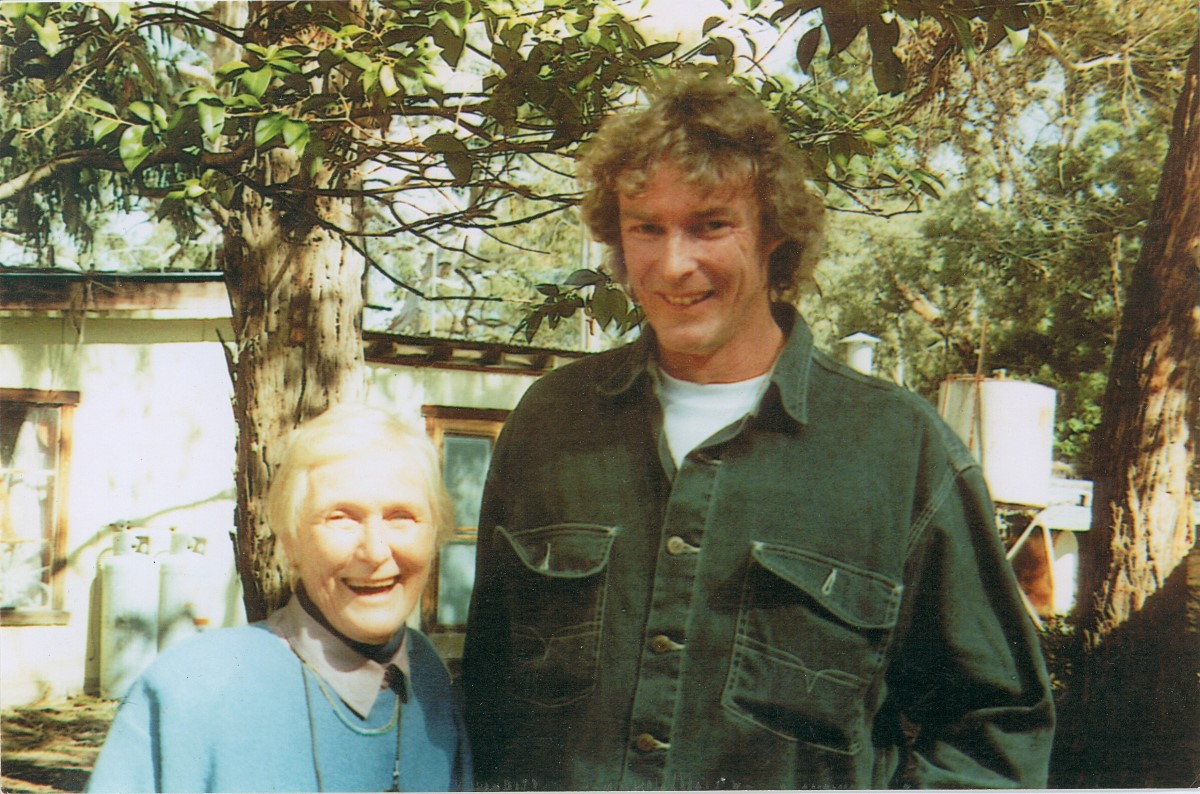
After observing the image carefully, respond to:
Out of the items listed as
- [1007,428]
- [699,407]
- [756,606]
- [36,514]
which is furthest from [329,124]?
[1007,428]

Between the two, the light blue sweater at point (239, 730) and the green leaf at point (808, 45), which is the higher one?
the green leaf at point (808, 45)

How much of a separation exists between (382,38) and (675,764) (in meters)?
1.44

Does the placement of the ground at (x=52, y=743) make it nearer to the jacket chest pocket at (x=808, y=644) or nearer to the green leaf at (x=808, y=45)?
the jacket chest pocket at (x=808, y=644)

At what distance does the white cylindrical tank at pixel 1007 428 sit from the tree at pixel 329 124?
482mm

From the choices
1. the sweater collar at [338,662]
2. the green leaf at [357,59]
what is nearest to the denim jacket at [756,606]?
the sweater collar at [338,662]

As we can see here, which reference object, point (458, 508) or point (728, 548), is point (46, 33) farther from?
point (728, 548)

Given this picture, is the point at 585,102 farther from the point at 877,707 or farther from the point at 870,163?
the point at 877,707

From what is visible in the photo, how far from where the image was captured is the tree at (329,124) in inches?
76.6

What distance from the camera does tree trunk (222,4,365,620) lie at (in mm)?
2199

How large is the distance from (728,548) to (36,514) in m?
1.46

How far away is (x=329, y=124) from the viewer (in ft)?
6.76

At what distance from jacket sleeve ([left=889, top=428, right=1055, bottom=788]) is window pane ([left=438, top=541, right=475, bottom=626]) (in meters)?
0.79

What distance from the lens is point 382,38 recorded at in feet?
6.34

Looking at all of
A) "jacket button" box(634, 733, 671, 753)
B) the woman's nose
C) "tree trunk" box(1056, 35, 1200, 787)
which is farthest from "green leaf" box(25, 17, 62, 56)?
"tree trunk" box(1056, 35, 1200, 787)
